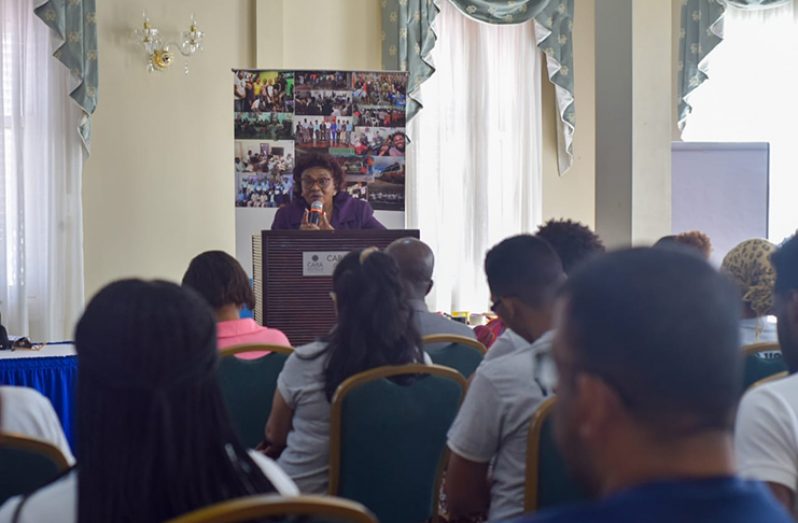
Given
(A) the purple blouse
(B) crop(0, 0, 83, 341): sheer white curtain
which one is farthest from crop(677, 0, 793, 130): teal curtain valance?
(B) crop(0, 0, 83, 341): sheer white curtain

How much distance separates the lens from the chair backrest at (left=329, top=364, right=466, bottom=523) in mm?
2287

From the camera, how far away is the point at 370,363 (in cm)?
241

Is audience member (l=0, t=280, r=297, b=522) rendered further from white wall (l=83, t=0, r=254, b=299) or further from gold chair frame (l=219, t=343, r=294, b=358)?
white wall (l=83, t=0, r=254, b=299)

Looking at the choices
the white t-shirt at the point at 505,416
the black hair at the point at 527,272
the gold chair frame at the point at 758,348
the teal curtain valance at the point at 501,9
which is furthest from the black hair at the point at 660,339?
the teal curtain valance at the point at 501,9

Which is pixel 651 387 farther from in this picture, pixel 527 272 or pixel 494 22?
pixel 494 22

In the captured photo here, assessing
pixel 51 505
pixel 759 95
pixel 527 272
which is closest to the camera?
pixel 51 505

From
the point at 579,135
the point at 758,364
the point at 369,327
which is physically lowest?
the point at 758,364

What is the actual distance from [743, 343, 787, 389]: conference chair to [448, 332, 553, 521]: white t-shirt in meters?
0.84

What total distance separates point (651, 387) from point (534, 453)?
0.98m

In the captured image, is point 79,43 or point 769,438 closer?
point 769,438

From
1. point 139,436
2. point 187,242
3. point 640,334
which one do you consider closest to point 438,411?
point 139,436

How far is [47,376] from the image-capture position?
3.86 meters

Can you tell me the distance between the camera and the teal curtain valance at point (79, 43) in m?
5.83

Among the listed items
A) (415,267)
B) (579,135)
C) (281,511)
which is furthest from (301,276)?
(579,135)
